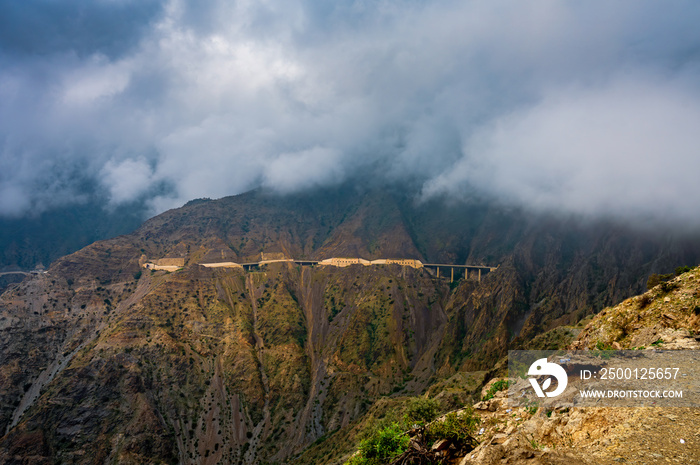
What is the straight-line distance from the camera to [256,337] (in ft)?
495

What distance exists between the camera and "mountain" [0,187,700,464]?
359ft

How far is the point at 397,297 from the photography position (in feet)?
530

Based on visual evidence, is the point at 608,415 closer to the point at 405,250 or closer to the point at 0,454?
the point at 0,454

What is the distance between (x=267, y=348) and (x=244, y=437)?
117 feet

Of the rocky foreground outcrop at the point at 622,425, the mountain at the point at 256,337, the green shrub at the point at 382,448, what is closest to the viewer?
the rocky foreground outcrop at the point at 622,425

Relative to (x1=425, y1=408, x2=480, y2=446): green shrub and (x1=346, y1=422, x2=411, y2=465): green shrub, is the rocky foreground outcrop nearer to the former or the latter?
(x1=425, y1=408, x2=480, y2=446): green shrub

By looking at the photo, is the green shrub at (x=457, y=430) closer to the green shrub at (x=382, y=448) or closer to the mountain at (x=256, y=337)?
the green shrub at (x=382, y=448)

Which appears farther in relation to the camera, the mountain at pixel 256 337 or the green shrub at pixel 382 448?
the mountain at pixel 256 337

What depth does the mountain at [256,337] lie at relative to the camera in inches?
4309

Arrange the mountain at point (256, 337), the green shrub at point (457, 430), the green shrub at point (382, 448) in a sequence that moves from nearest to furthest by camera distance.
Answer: the green shrub at point (457, 430)
the green shrub at point (382, 448)
the mountain at point (256, 337)

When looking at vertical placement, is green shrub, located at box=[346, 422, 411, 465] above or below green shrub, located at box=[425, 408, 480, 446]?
below

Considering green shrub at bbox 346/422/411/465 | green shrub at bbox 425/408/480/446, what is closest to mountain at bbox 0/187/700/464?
green shrub at bbox 346/422/411/465

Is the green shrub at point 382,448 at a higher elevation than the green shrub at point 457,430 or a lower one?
lower

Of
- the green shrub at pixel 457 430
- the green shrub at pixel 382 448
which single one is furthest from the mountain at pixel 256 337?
the green shrub at pixel 457 430
